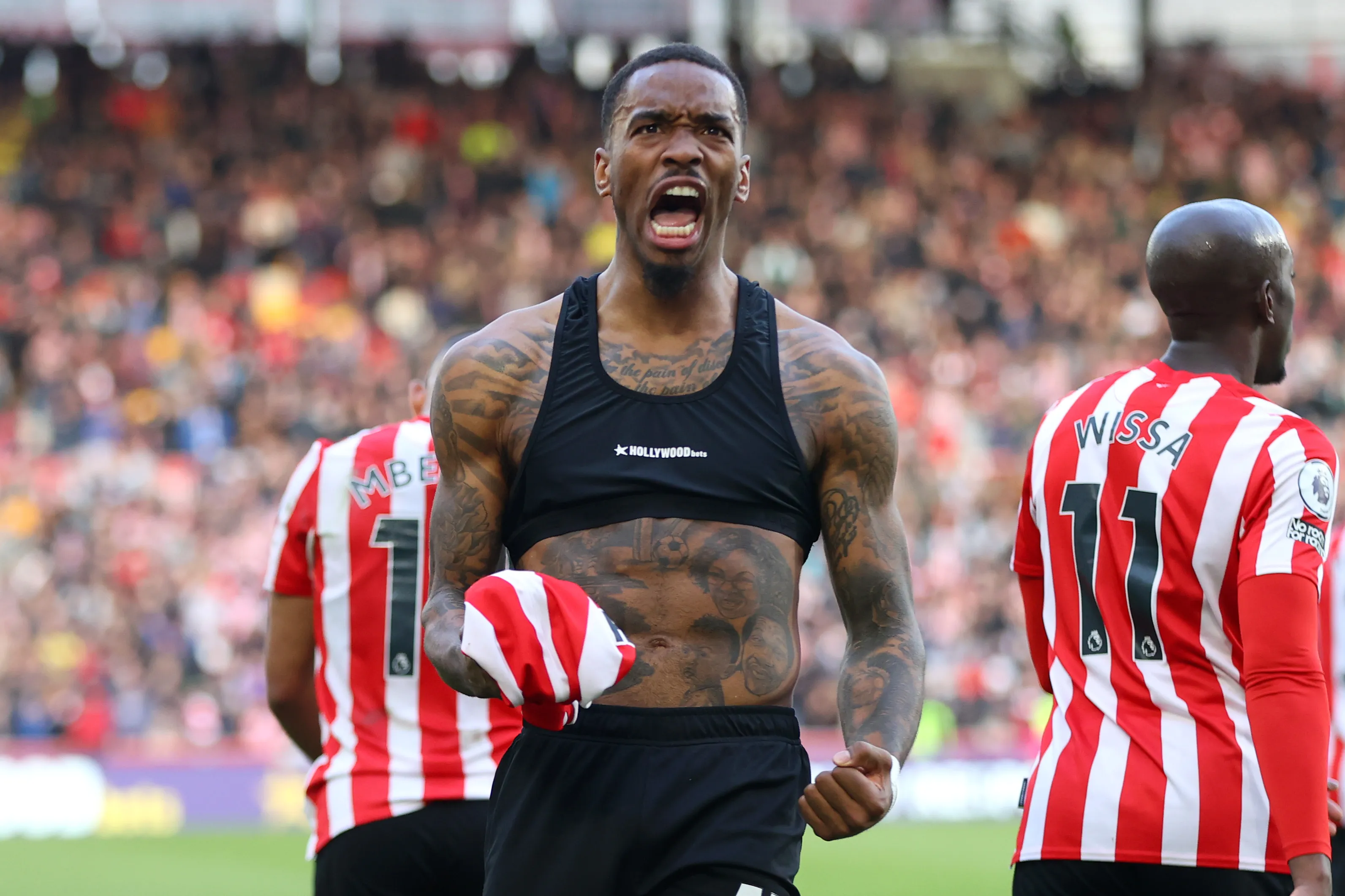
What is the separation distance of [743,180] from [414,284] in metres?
17.3

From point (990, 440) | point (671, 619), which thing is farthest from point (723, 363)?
point (990, 440)

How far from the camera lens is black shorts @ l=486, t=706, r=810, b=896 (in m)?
3.21

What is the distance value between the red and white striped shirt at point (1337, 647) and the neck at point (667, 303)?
252 cm

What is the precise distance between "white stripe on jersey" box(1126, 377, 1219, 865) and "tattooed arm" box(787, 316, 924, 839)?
20.3 inches

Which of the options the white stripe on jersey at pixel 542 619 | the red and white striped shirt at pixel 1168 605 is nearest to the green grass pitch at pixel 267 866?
the red and white striped shirt at pixel 1168 605

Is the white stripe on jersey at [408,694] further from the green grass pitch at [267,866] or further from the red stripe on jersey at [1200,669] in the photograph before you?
the green grass pitch at [267,866]

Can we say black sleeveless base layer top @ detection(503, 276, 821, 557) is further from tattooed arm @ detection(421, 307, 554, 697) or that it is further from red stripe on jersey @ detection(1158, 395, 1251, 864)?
red stripe on jersey @ detection(1158, 395, 1251, 864)

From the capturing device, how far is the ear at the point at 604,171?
360 centimetres

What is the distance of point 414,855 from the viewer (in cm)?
500

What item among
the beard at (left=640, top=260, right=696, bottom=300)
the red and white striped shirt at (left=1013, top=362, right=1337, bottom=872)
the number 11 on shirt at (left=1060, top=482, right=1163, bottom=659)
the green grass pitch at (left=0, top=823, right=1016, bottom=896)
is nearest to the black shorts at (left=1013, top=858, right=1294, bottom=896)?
the red and white striped shirt at (left=1013, top=362, right=1337, bottom=872)

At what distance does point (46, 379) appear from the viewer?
731 inches

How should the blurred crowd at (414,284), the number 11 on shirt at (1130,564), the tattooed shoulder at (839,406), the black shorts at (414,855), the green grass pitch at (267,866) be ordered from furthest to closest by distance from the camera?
1. the blurred crowd at (414,284)
2. the green grass pitch at (267,866)
3. the black shorts at (414,855)
4. the number 11 on shirt at (1130,564)
5. the tattooed shoulder at (839,406)

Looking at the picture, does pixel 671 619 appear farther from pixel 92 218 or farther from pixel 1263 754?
pixel 92 218

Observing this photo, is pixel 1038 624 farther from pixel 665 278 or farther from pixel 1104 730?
pixel 665 278
